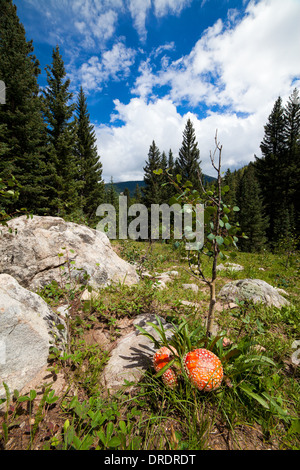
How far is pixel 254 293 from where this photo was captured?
4.01 m

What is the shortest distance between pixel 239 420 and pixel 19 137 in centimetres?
1641

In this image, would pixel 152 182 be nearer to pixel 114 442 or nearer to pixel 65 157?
pixel 65 157

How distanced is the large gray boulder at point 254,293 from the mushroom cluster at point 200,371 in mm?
2436

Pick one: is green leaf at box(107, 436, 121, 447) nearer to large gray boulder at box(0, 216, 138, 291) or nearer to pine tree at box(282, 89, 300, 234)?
large gray boulder at box(0, 216, 138, 291)

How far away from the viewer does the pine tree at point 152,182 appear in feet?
99.5

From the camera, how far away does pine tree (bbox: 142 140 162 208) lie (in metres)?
30.3

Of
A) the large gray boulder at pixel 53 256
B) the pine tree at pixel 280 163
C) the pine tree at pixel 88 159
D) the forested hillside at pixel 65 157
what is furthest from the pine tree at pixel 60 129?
the pine tree at pixel 280 163

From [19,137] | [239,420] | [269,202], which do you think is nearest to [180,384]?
[239,420]

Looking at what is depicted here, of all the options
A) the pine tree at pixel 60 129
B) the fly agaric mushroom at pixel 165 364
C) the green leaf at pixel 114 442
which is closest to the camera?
the green leaf at pixel 114 442

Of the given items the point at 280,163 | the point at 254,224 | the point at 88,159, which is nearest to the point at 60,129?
the point at 88,159

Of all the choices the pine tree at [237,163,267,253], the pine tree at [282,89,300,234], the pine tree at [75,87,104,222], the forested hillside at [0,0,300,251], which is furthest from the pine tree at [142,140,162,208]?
the pine tree at [282,89,300,234]

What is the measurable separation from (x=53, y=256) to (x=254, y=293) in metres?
4.45

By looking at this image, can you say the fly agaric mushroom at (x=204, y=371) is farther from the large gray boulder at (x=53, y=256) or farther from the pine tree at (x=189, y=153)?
the pine tree at (x=189, y=153)

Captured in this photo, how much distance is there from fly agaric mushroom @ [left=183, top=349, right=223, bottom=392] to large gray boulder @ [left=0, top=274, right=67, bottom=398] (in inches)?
52.4
